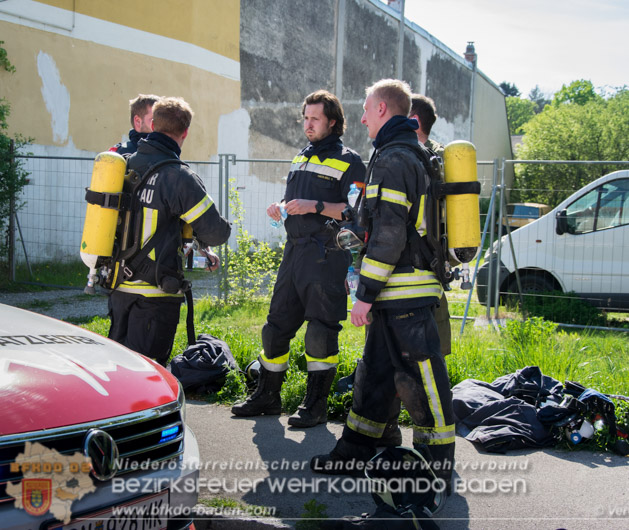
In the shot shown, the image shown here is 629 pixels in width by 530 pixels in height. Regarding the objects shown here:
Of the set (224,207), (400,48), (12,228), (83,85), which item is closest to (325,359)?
(224,207)

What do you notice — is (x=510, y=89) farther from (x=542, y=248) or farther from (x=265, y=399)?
(x=265, y=399)

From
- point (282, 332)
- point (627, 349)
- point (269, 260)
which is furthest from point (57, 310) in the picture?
point (627, 349)

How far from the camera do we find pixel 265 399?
4.92m

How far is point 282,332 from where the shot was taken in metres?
4.75

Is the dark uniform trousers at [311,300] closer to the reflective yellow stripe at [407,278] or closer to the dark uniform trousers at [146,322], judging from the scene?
the dark uniform trousers at [146,322]

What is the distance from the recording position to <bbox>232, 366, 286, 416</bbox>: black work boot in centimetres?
489

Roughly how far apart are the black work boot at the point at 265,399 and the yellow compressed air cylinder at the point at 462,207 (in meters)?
1.90

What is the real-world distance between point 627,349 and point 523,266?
3084 millimetres

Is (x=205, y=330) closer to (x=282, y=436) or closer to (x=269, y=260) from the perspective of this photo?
(x=282, y=436)

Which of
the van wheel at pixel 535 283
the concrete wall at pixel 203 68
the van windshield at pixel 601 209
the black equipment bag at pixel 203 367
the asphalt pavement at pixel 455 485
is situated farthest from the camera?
the concrete wall at pixel 203 68

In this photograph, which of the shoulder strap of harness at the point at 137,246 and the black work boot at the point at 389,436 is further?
the black work boot at the point at 389,436

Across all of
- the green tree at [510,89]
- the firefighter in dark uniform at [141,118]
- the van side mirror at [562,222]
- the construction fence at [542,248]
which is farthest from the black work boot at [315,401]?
the green tree at [510,89]

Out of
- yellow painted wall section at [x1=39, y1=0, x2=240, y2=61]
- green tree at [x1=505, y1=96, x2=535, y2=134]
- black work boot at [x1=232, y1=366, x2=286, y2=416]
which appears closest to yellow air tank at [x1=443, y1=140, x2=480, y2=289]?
black work boot at [x1=232, y1=366, x2=286, y2=416]

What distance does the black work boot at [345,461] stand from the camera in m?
3.82
